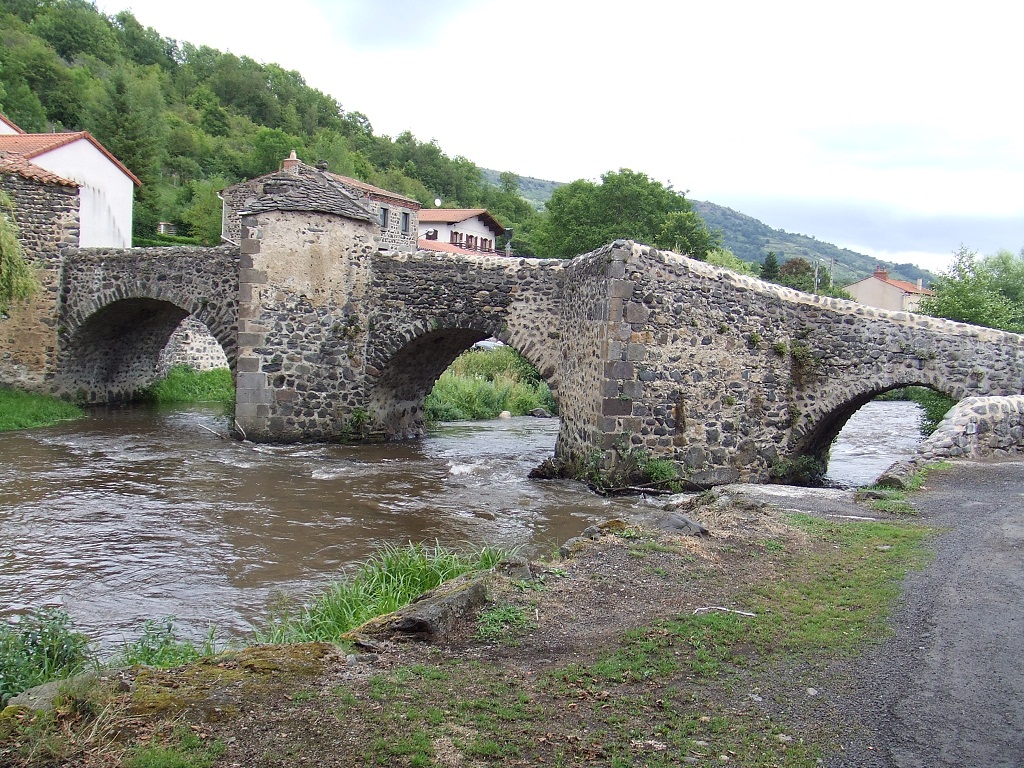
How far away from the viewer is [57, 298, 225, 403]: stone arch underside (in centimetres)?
1817

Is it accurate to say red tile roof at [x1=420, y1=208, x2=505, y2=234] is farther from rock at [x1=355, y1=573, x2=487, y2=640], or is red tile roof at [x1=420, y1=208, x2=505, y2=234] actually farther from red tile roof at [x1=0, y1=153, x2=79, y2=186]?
rock at [x1=355, y1=573, x2=487, y2=640]

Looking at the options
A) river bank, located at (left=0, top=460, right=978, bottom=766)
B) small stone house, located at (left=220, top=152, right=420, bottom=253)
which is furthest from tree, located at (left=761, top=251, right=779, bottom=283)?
river bank, located at (left=0, top=460, right=978, bottom=766)

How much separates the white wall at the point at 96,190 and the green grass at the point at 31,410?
3679 millimetres

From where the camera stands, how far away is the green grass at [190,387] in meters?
21.4

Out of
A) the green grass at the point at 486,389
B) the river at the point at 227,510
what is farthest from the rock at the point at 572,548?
the green grass at the point at 486,389

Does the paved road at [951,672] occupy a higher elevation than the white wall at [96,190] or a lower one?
lower

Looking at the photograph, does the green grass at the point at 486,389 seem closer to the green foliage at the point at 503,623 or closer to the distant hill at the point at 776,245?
the green foliage at the point at 503,623

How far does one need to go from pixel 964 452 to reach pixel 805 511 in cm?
364

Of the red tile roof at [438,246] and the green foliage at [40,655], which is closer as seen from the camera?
the green foliage at [40,655]

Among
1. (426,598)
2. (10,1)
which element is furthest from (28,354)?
(10,1)

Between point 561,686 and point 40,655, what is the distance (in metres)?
2.99

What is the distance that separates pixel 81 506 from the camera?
400 inches

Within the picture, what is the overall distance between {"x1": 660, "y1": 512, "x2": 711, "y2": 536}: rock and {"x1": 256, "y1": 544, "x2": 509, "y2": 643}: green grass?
55.6 inches

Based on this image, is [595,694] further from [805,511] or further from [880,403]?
[880,403]
